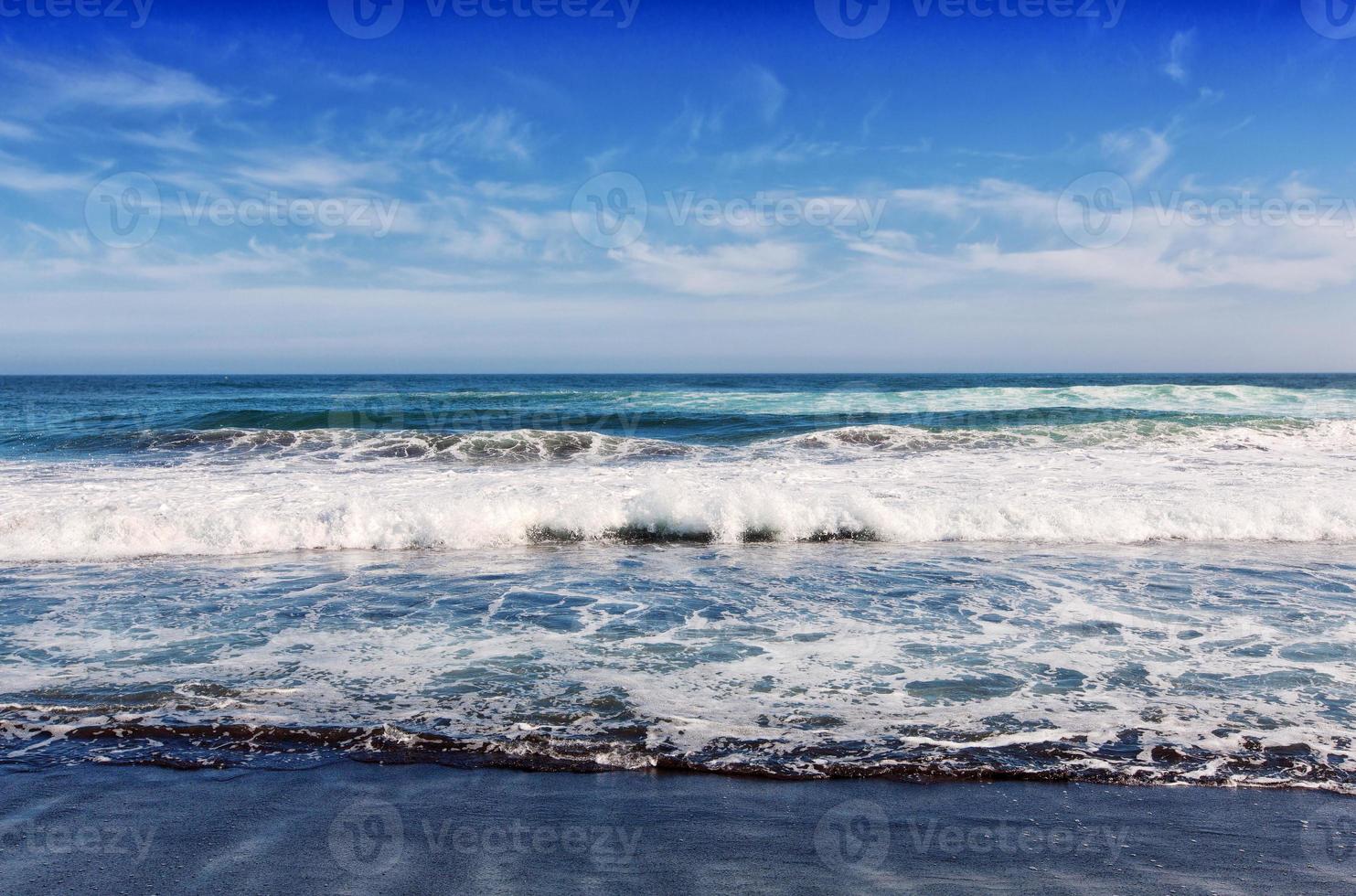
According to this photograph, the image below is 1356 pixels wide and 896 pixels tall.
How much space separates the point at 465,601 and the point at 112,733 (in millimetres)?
2923

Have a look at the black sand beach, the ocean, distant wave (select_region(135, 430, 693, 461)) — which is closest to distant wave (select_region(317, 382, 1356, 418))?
distant wave (select_region(135, 430, 693, 461))

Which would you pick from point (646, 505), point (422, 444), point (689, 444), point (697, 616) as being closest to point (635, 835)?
point (697, 616)

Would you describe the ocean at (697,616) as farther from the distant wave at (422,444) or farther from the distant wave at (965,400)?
the distant wave at (965,400)

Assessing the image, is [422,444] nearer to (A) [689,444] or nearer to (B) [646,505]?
(A) [689,444]

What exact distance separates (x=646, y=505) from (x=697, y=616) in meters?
3.83

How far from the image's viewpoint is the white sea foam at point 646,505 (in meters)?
9.32

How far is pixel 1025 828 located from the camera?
327cm

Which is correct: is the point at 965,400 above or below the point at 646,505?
above

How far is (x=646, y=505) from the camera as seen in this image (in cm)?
1009

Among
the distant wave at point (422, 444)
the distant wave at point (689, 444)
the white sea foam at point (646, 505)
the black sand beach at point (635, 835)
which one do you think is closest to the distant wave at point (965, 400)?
the distant wave at point (689, 444)

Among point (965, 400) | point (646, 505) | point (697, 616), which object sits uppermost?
point (965, 400)

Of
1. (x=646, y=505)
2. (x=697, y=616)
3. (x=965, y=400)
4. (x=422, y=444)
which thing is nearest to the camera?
(x=697, y=616)

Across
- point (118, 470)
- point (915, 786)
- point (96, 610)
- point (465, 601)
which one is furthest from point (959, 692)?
point (118, 470)

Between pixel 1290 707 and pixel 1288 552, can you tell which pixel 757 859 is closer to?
pixel 1290 707
